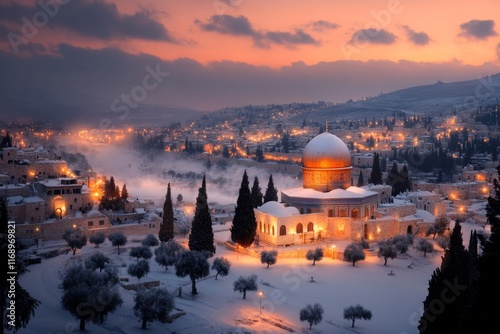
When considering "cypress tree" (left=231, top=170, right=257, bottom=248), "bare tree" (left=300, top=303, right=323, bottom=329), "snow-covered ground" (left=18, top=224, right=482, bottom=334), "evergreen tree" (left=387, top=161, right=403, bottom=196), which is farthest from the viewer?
"evergreen tree" (left=387, top=161, right=403, bottom=196)

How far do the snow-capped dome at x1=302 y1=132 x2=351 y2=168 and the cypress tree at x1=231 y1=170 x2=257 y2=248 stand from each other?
6737mm

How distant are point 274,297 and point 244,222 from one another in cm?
725

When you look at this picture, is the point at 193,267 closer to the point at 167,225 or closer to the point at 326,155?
the point at 167,225

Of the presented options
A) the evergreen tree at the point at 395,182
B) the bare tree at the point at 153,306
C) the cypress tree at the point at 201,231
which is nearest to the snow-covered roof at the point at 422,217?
the evergreen tree at the point at 395,182

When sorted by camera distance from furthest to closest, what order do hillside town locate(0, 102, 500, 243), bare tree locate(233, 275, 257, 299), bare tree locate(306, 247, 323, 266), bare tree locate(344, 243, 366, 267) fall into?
hillside town locate(0, 102, 500, 243) → bare tree locate(344, 243, 366, 267) → bare tree locate(306, 247, 323, 266) → bare tree locate(233, 275, 257, 299)

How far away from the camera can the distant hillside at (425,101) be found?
151125mm

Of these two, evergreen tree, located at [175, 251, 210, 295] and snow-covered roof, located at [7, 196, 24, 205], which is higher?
snow-covered roof, located at [7, 196, 24, 205]

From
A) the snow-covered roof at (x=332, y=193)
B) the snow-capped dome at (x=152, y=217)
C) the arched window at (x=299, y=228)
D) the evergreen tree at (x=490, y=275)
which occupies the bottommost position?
the arched window at (x=299, y=228)

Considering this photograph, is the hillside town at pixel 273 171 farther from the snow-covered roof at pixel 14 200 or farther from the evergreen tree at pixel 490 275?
the evergreen tree at pixel 490 275

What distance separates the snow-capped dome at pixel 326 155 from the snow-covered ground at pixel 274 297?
7.83 m

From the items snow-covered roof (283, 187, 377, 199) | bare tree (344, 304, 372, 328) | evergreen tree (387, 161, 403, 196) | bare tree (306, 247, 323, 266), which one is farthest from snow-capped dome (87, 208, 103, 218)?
evergreen tree (387, 161, 403, 196)

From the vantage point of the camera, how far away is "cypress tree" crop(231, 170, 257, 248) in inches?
1028

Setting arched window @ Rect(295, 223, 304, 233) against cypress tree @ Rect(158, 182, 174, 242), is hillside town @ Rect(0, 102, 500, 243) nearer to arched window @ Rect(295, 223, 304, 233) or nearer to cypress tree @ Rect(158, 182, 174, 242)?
cypress tree @ Rect(158, 182, 174, 242)

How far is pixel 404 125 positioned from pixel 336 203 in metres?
77.0
